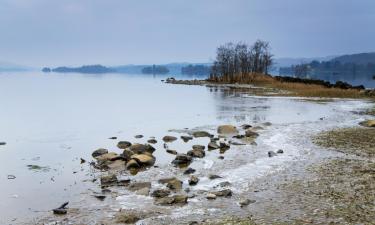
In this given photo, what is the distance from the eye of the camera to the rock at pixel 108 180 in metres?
22.6

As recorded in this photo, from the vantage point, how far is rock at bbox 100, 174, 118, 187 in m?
22.6

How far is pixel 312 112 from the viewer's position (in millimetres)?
57562

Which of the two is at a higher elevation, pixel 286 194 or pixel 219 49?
pixel 219 49

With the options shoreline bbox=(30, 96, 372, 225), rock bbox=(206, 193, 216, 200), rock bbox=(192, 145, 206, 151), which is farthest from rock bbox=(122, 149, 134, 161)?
rock bbox=(206, 193, 216, 200)

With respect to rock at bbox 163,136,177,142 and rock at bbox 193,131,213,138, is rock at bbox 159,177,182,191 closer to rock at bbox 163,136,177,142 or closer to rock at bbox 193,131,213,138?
rock at bbox 163,136,177,142

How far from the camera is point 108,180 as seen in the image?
75.4ft

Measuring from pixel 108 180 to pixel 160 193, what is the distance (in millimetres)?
4099

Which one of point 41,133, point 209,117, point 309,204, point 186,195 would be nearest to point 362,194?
point 309,204

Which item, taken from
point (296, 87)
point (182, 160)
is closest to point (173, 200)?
point (182, 160)

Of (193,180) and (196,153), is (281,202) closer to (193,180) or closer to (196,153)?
(193,180)

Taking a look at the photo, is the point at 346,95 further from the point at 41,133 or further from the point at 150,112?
the point at 41,133

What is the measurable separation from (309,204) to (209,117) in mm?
37483

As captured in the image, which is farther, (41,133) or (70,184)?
(41,133)

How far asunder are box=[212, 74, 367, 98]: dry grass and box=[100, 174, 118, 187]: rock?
7342 centimetres
